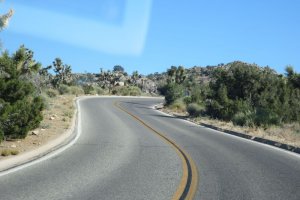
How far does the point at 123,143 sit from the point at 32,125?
3408 mm

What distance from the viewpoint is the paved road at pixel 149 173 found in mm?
9328

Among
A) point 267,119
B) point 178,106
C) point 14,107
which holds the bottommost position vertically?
point 178,106

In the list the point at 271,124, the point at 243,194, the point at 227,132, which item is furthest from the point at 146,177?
the point at 271,124

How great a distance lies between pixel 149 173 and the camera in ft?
38.3

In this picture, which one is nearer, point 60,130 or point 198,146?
point 198,146

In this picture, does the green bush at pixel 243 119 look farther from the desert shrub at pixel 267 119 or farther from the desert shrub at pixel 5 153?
the desert shrub at pixel 5 153

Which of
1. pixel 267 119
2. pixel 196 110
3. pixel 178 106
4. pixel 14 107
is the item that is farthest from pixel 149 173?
pixel 178 106

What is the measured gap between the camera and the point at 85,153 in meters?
15.1

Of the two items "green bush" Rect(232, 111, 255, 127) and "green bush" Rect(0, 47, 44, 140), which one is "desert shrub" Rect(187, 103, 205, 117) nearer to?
"green bush" Rect(232, 111, 255, 127)

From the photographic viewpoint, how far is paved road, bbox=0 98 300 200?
30.6 ft

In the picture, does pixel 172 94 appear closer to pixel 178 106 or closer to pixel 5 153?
pixel 178 106

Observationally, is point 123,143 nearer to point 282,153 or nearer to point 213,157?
point 213,157

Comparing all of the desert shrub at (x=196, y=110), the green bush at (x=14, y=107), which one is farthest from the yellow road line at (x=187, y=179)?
the desert shrub at (x=196, y=110)

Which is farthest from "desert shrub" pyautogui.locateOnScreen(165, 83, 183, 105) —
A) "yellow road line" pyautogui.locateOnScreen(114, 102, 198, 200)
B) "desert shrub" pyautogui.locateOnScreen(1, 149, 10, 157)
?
"desert shrub" pyautogui.locateOnScreen(1, 149, 10, 157)
